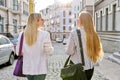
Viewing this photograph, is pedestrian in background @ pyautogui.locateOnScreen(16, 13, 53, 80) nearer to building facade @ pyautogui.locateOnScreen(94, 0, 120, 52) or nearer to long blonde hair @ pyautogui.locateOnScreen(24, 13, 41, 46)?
long blonde hair @ pyautogui.locateOnScreen(24, 13, 41, 46)

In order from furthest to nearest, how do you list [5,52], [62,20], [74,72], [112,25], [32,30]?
1. [62,20]
2. [112,25]
3. [5,52]
4. [32,30]
5. [74,72]

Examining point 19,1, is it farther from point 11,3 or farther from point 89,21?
point 89,21

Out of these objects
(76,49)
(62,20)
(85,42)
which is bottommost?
(76,49)

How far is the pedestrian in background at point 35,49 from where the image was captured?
13.1 feet

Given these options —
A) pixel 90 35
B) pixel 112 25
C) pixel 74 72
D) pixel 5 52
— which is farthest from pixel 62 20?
pixel 74 72

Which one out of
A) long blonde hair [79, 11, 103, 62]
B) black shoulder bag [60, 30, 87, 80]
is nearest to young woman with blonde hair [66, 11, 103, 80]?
long blonde hair [79, 11, 103, 62]

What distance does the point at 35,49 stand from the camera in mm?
4016

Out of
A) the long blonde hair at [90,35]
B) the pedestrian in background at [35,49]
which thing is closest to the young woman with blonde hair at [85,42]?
the long blonde hair at [90,35]

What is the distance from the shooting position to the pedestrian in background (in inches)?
158

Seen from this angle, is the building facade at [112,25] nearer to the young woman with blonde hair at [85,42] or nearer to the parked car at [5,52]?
the parked car at [5,52]

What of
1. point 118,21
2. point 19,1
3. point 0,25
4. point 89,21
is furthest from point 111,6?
point 19,1

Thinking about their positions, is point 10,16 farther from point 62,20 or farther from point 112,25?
point 62,20

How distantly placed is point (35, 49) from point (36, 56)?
11 centimetres

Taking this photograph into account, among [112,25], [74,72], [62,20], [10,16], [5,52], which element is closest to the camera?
[74,72]
